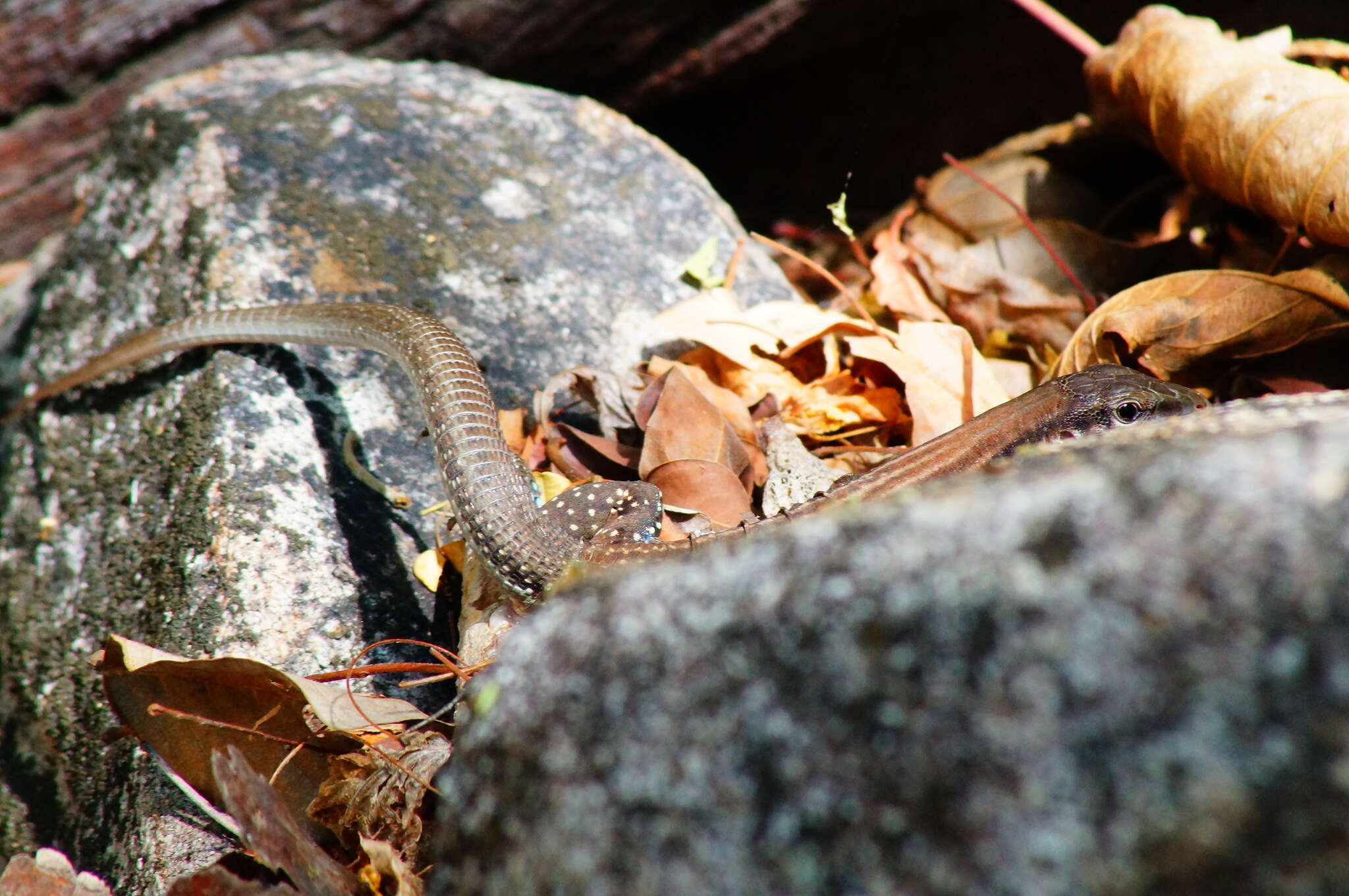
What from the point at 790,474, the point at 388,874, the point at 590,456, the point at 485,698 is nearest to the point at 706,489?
the point at 790,474

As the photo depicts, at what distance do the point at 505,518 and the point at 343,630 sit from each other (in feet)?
1.94

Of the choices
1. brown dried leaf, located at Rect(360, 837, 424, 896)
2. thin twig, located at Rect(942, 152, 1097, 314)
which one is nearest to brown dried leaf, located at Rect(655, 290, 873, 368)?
thin twig, located at Rect(942, 152, 1097, 314)

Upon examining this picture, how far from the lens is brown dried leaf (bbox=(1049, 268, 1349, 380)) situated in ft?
8.91

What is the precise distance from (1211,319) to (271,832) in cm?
298

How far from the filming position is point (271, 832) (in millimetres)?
1784

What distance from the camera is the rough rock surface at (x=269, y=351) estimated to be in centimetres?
270

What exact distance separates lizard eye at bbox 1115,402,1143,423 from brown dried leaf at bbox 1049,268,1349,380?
27cm

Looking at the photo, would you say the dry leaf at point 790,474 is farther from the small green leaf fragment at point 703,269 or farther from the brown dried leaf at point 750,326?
the small green leaf fragment at point 703,269

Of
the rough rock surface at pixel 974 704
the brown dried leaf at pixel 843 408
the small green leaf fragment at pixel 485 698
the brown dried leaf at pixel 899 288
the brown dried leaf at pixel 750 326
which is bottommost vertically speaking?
the brown dried leaf at pixel 843 408

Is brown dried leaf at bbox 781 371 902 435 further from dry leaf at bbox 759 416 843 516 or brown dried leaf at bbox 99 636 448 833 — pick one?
brown dried leaf at bbox 99 636 448 833

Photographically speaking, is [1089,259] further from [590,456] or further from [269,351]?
[269,351]

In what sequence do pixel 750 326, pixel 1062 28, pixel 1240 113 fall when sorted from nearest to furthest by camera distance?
pixel 1240 113
pixel 750 326
pixel 1062 28

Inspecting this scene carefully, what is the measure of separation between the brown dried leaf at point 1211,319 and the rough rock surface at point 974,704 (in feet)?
5.75

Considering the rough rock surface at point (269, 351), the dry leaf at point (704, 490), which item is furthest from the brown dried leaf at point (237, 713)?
the dry leaf at point (704, 490)
